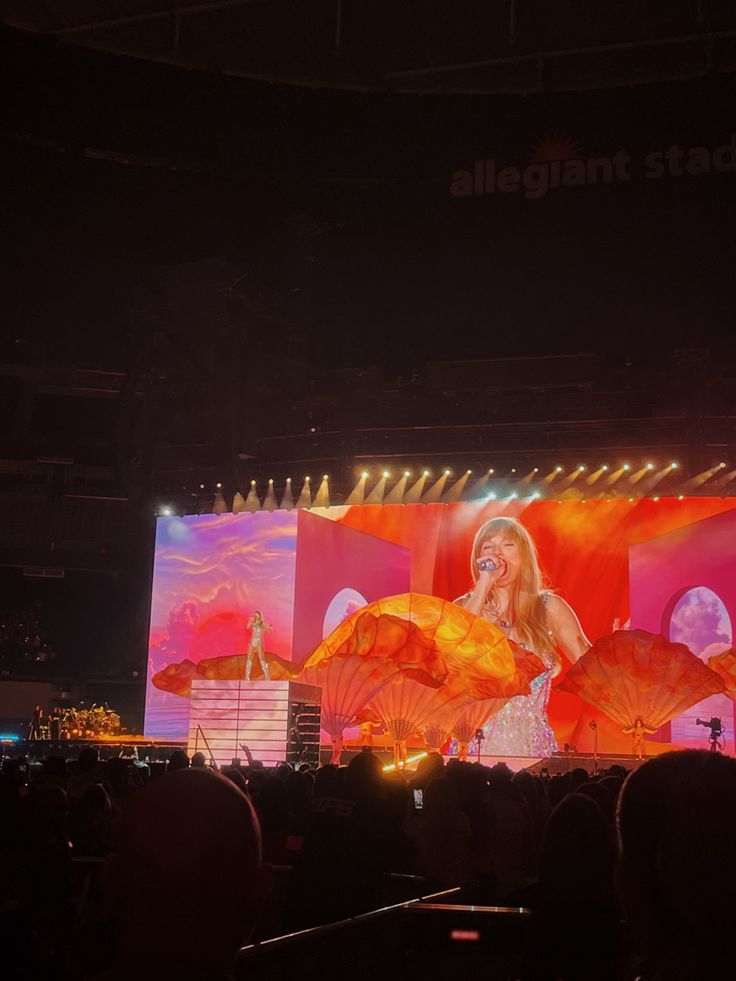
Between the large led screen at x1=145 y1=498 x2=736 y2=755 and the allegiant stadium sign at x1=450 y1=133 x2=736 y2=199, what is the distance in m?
6.79

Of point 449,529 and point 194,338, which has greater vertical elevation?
point 194,338

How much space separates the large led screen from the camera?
21.9 m

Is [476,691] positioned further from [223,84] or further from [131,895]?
[131,895]

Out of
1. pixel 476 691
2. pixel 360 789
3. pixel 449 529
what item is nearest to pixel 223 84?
pixel 449 529

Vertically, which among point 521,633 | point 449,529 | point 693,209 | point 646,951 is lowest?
point 646,951

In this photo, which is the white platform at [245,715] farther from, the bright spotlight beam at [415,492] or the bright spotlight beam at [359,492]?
the bright spotlight beam at [415,492]

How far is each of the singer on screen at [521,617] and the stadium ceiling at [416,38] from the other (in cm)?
890

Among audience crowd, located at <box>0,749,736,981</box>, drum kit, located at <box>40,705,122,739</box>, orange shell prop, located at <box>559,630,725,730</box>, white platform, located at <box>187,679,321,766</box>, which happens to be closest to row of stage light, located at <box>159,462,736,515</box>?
orange shell prop, located at <box>559,630,725,730</box>

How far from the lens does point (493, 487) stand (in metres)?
23.0

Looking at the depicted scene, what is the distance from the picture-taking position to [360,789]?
16.0 ft

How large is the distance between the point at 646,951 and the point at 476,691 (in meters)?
19.6

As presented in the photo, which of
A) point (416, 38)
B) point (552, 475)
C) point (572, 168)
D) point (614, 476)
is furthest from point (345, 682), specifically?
point (416, 38)

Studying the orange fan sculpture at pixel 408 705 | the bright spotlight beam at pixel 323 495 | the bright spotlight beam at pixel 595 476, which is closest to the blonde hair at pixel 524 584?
the bright spotlight beam at pixel 595 476

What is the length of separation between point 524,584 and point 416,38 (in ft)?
35.8
